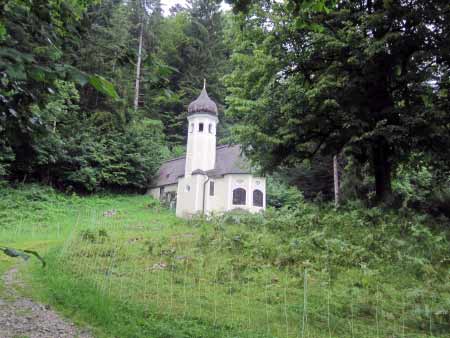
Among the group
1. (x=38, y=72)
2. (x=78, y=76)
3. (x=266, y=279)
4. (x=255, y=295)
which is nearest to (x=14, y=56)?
(x=38, y=72)

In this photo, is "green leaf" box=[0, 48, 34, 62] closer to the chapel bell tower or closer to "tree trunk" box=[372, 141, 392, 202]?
"tree trunk" box=[372, 141, 392, 202]

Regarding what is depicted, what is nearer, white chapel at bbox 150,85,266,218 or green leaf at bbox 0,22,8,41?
green leaf at bbox 0,22,8,41

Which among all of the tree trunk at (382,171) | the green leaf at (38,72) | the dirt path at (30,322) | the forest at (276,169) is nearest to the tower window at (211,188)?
the forest at (276,169)

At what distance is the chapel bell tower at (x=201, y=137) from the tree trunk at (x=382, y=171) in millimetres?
15422

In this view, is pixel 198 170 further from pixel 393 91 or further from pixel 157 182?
pixel 393 91

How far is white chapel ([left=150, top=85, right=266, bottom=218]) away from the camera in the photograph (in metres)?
24.9

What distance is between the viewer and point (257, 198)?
82.0ft

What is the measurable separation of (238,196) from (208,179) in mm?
2341

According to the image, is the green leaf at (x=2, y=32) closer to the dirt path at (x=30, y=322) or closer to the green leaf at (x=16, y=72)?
the green leaf at (x=16, y=72)

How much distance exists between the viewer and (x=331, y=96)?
10398mm

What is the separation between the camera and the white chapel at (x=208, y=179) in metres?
24.9

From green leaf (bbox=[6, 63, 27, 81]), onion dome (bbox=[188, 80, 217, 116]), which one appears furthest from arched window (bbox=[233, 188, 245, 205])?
green leaf (bbox=[6, 63, 27, 81])

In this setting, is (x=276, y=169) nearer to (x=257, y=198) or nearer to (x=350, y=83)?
(x=350, y=83)

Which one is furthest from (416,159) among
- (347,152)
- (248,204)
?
(248,204)
